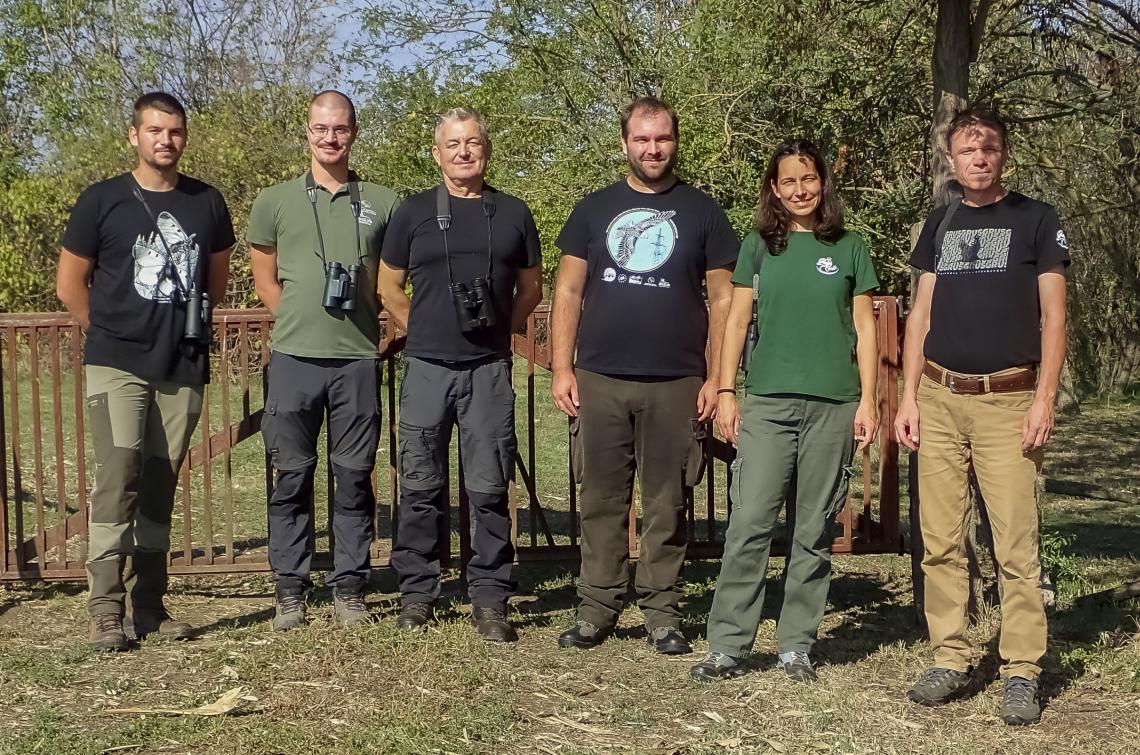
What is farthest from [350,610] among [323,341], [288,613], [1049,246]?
[1049,246]

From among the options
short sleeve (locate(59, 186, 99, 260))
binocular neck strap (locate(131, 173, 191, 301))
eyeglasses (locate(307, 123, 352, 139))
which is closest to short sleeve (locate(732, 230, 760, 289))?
eyeglasses (locate(307, 123, 352, 139))

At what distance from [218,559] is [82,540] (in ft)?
2.22

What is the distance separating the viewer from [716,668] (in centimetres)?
461

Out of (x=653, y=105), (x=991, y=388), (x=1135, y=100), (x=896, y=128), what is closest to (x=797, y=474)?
(x=991, y=388)

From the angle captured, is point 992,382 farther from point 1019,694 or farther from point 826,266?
point 1019,694

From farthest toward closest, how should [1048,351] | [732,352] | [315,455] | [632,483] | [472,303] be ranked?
[315,455] → [632,483] → [472,303] → [732,352] → [1048,351]

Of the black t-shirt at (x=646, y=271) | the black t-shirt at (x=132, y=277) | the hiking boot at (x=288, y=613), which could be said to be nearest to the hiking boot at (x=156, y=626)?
the hiking boot at (x=288, y=613)

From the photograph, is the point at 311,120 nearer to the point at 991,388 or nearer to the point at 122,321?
the point at 122,321

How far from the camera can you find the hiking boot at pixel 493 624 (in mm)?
5117

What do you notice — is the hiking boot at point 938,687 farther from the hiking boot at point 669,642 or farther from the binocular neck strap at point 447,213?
the binocular neck strap at point 447,213

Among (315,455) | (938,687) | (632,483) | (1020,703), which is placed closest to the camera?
(1020,703)

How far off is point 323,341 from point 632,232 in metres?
1.38

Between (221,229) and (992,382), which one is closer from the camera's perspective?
(992,382)

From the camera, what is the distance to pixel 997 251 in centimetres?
419
